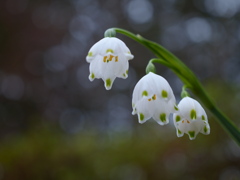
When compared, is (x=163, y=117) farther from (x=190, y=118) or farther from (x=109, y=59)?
(x=109, y=59)

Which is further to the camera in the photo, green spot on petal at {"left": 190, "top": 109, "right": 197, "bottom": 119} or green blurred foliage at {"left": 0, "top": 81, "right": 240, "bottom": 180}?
green blurred foliage at {"left": 0, "top": 81, "right": 240, "bottom": 180}

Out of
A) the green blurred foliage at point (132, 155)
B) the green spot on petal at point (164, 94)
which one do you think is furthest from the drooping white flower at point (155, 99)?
the green blurred foliage at point (132, 155)

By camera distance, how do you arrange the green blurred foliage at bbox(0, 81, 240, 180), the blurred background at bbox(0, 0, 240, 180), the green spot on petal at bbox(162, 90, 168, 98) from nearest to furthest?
the green spot on petal at bbox(162, 90, 168, 98), the green blurred foliage at bbox(0, 81, 240, 180), the blurred background at bbox(0, 0, 240, 180)

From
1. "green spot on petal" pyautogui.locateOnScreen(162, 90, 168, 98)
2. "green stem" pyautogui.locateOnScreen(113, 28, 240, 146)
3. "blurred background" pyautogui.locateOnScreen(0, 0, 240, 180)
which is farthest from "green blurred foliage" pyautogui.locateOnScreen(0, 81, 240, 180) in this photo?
"green spot on petal" pyautogui.locateOnScreen(162, 90, 168, 98)

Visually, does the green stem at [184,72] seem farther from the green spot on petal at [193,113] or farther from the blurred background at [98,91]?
the blurred background at [98,91]

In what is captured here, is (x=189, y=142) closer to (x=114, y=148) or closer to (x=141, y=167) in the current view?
(x=141, y=167)

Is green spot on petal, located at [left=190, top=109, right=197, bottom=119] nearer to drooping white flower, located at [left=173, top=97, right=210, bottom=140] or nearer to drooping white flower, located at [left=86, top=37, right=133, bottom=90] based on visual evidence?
drooping white flower, located at [left=173, top=97, right=210, bottom=140]

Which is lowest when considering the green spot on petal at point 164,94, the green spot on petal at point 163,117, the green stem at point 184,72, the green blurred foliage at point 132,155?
the green spot on petal at point 163,117
